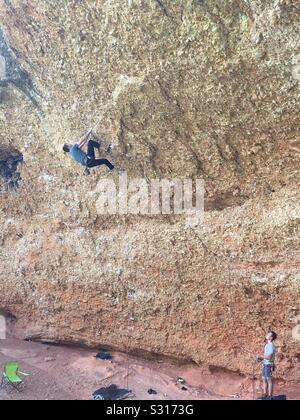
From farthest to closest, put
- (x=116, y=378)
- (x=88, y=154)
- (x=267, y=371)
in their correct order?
(x=116, y=378), (x=88, y=154), (x=267, y=371)

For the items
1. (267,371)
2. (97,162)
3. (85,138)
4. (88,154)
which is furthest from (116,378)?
(85,138)

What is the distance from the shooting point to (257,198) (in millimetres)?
7547

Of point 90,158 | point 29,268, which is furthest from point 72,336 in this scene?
point 90,158

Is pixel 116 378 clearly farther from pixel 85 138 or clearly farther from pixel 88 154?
pixel 85 138

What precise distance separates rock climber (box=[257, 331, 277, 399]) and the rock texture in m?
0.48

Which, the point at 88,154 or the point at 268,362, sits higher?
the point at 88,154

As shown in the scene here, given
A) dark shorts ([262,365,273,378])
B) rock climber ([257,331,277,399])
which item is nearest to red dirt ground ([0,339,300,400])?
rock climber ([257,331,277,399])

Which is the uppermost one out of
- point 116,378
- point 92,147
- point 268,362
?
point 92,147

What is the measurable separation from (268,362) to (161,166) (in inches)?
146

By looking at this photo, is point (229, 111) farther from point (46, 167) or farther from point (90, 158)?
point (46, 167)

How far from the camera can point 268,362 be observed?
7141 millimetres

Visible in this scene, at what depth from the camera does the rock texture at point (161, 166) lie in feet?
22.5

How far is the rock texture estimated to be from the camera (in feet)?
22.5

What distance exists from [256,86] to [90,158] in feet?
9.82
